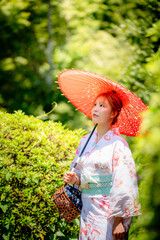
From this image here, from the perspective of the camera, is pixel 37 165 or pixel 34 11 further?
pixel 34 11

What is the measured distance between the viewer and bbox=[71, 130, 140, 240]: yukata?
1.42m

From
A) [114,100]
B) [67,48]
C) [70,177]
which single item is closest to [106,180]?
[70,177]

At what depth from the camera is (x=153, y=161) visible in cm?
90

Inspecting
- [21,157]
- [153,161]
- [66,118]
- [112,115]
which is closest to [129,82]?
[66,118]

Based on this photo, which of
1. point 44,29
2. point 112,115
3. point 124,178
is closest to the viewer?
point 124,178

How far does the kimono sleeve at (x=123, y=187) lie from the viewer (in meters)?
1.40

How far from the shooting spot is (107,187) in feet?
5.31

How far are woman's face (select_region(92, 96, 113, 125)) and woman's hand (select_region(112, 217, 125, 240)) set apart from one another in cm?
77

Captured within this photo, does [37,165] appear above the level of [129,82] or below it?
below

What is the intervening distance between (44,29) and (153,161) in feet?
19.3

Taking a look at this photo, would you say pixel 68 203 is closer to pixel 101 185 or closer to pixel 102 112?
pixel 101 185

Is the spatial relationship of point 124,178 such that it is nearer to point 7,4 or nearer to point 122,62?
point 122,62

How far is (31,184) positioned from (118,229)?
3.41 feet

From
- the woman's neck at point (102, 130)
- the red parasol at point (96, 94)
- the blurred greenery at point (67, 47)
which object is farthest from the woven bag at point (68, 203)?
the blurred greenery at point (67, 47)
